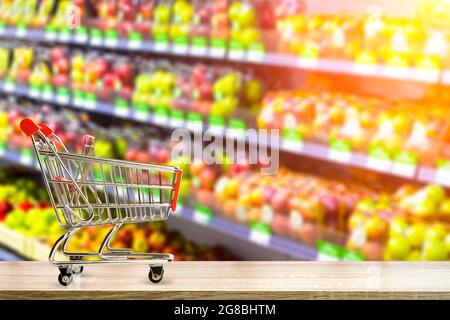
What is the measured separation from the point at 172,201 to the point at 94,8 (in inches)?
125

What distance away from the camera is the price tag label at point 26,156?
13.9 ft

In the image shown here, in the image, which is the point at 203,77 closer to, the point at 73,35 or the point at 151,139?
the point at 151,139

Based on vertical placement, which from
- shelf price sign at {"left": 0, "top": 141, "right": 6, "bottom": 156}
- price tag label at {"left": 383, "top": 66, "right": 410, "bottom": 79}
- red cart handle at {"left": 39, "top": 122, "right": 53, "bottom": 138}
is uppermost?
red cart handle at {"left": 39, "top": 122, "right": 53, "bottom": 138}

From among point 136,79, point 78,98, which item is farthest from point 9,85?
point 136,79

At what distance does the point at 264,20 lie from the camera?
336 centimetres

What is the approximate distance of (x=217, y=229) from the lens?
11.7 feet

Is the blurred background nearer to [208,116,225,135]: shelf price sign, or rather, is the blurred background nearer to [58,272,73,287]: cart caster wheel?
[208,116,225,135]: shelf price sign

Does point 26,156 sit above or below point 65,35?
below

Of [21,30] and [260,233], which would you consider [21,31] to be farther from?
[260,233]

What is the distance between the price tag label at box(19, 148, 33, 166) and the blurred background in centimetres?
1

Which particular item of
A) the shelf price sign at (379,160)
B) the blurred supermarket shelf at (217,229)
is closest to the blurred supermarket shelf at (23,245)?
the blurred supermarket shelf at (217,229)

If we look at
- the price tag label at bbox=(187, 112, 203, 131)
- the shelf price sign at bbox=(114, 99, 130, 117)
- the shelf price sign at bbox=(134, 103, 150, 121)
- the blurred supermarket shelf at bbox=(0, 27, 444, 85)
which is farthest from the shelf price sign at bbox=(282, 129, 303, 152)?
the shelf price sign at bbox=(114, 99, 130, 117)

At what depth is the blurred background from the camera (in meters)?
2.70

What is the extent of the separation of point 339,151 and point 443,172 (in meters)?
0.45
